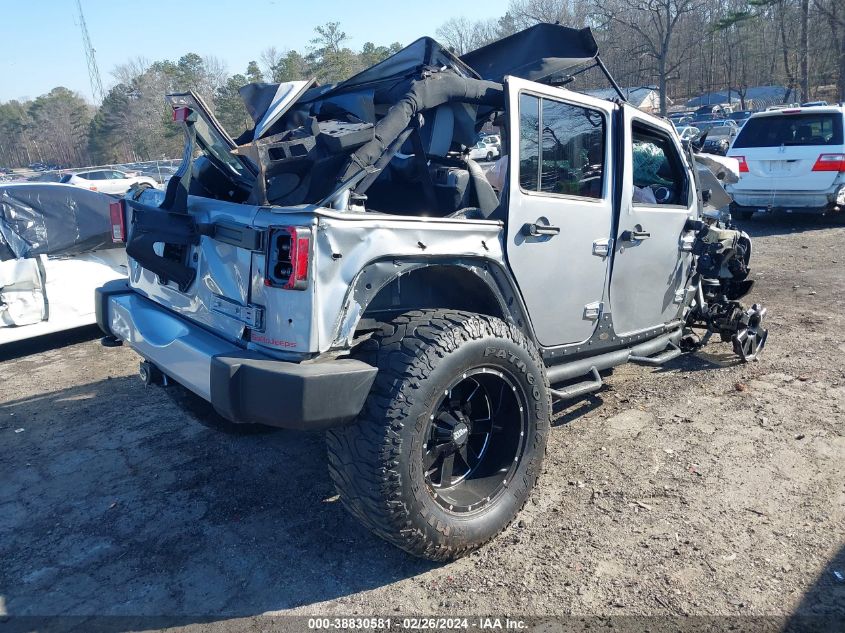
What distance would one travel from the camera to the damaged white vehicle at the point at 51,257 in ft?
19.3

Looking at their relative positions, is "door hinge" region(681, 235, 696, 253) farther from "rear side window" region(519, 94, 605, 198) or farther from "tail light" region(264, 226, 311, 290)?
"tail light" region(264, 226, 311, 290)

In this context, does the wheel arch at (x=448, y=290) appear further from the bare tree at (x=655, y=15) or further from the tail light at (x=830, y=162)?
the bare tree at (x=655, y=15)

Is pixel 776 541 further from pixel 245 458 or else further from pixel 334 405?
pixel 245 458

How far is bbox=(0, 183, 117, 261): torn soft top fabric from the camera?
619 centimetres

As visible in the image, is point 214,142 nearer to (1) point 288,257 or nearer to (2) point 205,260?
(2) point 205,260

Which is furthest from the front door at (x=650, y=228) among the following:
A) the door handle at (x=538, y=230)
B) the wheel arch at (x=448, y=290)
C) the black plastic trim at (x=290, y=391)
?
the black plastic trim at (x=290, y=391)

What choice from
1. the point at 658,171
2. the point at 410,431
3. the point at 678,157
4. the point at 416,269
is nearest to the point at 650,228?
the point at 658,171

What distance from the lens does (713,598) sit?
265 centimetres

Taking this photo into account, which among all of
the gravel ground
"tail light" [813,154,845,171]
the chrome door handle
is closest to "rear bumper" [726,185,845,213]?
"tail light" [813,154,845,171]

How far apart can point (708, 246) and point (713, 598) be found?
9.68 ft

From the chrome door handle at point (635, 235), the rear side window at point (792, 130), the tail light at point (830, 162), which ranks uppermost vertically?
the rear side window at point (792, 130)

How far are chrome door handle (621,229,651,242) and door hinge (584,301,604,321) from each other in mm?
445

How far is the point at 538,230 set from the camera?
11.1ft

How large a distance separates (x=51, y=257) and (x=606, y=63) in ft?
115
